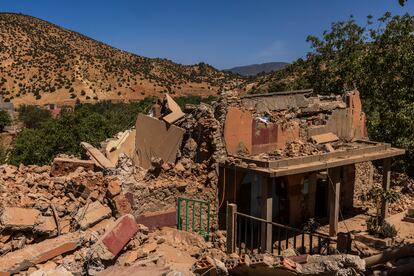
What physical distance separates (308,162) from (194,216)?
10.1 feet

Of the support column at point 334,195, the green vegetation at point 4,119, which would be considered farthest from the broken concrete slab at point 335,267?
the green vegetation at point 4,119

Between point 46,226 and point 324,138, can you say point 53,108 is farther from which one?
point 46,226

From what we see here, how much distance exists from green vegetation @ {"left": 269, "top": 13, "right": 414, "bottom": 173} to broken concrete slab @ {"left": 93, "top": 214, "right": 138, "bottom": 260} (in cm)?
1096

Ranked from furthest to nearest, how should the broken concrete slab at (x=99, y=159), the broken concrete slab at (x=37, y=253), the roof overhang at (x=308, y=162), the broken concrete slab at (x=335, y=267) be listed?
1. the broken concrete slab at (x=99, y=159)
2. the roof overhang at (x=308, y=162)
3. the broken concrete slab at (x=37, y=253)
4. the broken concrete slab at (x=335, y=267)

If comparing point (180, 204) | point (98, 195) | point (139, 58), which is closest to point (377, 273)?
point (180, 204)

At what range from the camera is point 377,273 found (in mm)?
6164

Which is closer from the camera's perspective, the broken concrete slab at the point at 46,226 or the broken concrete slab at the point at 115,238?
the broken concrete slab at the point at 115,238

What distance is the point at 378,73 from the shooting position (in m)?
17.9

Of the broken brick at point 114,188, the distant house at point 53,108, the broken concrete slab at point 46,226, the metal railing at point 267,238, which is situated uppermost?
the distant house at point 53,108

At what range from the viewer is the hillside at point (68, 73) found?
187 ft

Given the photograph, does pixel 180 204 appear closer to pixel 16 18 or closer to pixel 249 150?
pixel 249 150

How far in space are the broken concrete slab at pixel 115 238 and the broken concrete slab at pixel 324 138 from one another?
6.44 metres

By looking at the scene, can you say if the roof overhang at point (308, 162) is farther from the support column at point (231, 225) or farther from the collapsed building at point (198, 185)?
the support column at point (231, 225)

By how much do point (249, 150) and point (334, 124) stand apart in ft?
13.3
